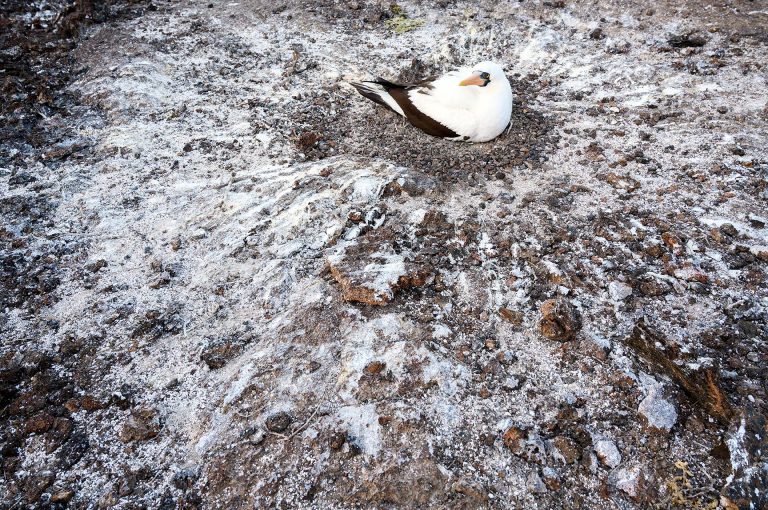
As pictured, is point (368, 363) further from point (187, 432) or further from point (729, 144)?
point (729, 144)

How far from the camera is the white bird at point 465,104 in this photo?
399cm

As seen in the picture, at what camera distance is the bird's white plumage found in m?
3.99

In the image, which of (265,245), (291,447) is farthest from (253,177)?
(291,447)

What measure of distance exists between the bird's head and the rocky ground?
1.65 feet

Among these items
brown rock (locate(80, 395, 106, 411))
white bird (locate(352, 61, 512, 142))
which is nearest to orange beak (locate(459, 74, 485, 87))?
white bird (locate(352, 61, 512, 142))

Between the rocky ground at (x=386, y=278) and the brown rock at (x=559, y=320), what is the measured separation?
0.02 m

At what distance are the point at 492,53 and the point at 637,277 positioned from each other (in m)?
3.34

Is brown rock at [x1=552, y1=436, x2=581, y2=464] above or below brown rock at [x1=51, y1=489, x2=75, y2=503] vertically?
below

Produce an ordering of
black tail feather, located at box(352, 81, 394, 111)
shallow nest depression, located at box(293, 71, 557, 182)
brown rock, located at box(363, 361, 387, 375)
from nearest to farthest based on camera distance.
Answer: brown rock, located at box(363, 361, 387, 375)
shallow nest depression, located at box(293, 71, 557, 182)
black tail feather, located at box(352, 81, 394, 111)

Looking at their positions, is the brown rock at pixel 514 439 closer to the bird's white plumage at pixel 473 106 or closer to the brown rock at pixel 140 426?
the brown rock at pixel 140 426

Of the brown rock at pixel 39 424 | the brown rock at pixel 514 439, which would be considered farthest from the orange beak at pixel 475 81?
the brown rock at pixel 39 424

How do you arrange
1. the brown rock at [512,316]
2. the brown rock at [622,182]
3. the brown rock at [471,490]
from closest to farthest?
the brown rock at [471,490], the brown rock at [512,316], the brown rock at [622,182]

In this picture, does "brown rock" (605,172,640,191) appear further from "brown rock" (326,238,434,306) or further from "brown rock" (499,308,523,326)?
"brown rock" (326,238,434,306)

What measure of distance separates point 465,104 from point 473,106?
0.24 ft
